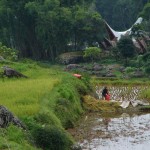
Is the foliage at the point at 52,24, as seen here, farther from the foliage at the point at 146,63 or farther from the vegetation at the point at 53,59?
the foliage at the point at 146,63

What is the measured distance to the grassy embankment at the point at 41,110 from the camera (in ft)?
32.8

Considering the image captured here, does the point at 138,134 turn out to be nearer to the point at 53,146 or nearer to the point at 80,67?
the point at 53,146

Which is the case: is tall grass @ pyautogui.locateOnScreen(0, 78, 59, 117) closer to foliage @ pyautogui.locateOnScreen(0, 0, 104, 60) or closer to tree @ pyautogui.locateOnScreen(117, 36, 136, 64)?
tree @ pyautogui.locateOnScreen(117, 36, 136, 64)

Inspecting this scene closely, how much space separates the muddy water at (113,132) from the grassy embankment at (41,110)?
547 millimetres

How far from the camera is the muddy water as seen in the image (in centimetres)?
1220

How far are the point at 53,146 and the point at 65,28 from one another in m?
30.8

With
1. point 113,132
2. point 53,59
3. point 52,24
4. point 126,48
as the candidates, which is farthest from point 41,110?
point 53,59

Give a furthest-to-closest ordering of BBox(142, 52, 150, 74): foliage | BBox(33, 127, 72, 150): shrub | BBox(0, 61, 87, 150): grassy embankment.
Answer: BBox(142, 52, 150, 74): foliage, BBox(33, 127, 72, 150): shrub, BBox(0, 61, 87, 150): grassy embankment

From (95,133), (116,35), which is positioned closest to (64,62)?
(116,35)

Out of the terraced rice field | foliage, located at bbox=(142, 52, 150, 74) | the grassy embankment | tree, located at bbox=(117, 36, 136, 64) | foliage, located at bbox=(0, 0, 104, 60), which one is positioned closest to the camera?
the grassy embankment

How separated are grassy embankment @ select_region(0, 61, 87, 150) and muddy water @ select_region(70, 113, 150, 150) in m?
0.55

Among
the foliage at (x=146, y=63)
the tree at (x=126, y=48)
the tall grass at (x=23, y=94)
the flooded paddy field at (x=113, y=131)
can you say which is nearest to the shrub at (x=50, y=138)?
the tall grass at (x=23, y=94)

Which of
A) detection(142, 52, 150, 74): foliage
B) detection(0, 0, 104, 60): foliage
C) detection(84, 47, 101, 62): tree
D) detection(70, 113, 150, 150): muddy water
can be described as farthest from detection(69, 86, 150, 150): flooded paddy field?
detection(0, 0, 104, 60): foliage

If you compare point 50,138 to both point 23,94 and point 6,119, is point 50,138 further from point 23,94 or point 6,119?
point 23,94
